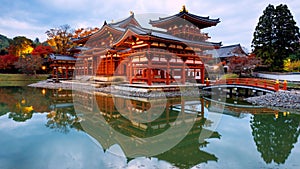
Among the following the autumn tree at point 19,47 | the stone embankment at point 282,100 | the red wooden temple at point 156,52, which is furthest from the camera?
the autumn tree at point 19,47

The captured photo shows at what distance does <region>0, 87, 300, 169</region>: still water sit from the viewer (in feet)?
15.1

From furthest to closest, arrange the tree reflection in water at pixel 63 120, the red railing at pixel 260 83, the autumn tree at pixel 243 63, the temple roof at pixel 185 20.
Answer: the autumn tree at pixel 243 63
the temple roof at pixel 185 20
the red railing at pixel 260 83
the tree reflection in water at pixel 63 120

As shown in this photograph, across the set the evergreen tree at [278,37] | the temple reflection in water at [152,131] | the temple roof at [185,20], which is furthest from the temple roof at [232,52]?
the temple reflection in water at [152,131]

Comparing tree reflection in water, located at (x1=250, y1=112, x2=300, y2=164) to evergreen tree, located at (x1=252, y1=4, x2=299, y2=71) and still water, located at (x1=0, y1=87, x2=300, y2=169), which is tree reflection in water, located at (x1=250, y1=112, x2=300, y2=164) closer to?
still water, located at (x1=0, y1=87, x2=300, y2=169)

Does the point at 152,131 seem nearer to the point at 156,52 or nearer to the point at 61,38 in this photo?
the point at 156,52

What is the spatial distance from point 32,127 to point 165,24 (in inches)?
645

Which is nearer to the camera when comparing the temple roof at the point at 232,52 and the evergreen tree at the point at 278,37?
the evergreen tree at the point at 278,37

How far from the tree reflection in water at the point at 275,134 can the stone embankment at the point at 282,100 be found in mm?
1730

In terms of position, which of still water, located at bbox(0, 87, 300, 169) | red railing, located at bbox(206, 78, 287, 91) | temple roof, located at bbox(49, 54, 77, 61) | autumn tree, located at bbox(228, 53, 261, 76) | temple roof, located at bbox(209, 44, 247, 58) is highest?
temple roof, located at bbox(209, 44, 247, 58)

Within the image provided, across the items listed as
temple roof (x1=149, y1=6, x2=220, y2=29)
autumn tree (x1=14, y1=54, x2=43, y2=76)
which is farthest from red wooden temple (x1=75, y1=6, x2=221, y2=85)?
autumn tree (x1=14, y1=54, x2=43, y2=76)

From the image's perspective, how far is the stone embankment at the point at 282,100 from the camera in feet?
36.6

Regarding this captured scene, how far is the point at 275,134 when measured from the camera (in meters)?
6.81

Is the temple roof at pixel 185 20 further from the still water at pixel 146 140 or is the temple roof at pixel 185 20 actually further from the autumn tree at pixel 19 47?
the autumn tree at pixel 19 47

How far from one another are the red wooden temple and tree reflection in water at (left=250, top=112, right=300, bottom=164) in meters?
8.55
